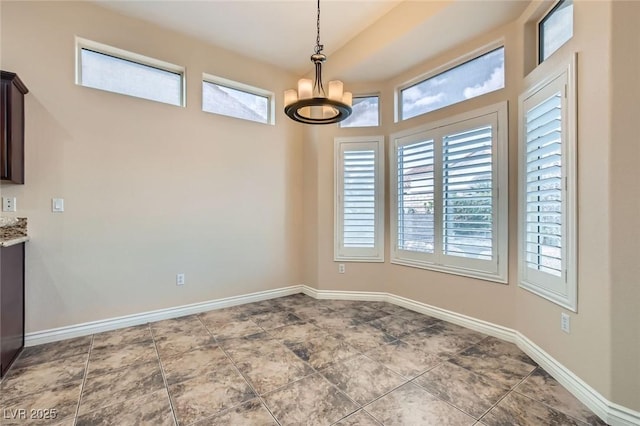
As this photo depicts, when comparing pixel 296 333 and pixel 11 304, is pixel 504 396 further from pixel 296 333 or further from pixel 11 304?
pixel 11 304

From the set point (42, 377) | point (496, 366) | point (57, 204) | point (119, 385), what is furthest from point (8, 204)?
point (496, 366)

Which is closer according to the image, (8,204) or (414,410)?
(414,410)

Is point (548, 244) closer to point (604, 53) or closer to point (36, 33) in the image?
point (604, 53)

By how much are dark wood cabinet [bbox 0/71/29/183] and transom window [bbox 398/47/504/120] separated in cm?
400

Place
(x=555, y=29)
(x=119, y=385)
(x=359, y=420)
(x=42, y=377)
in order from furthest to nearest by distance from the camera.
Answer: (x=555, y=29) < (x=42, y=377) < (x=119, y=385) < (x=359, y=420)

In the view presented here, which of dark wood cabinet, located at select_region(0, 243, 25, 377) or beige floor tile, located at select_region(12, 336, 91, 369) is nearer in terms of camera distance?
dark wood cabinet, located at select_region(0, 243, 25, 377)

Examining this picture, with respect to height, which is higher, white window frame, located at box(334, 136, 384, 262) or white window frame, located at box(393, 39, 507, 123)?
white window frame, located at box(393, 39, 507, 123)

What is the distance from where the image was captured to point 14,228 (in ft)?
8.57

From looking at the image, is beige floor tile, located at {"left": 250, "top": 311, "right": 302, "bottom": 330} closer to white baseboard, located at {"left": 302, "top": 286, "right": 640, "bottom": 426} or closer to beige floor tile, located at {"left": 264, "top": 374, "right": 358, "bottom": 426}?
white baseboard, located at {"left": 302, "top": 286, "right": 640, "bottom": 426}

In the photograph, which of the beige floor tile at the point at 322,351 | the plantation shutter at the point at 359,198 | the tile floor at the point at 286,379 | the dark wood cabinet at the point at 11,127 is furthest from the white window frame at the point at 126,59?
the beige floor tile at the point at 322,351

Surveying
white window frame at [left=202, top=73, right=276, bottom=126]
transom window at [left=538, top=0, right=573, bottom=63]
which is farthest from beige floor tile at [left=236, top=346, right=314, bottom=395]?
transom window at [left=538, top=0, right=573, bottom=63]

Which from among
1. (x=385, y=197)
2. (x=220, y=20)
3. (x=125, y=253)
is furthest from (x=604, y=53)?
(x=125, y=253)

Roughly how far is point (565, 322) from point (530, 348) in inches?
20.6

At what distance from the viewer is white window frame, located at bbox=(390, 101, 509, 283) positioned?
2.86 metres
